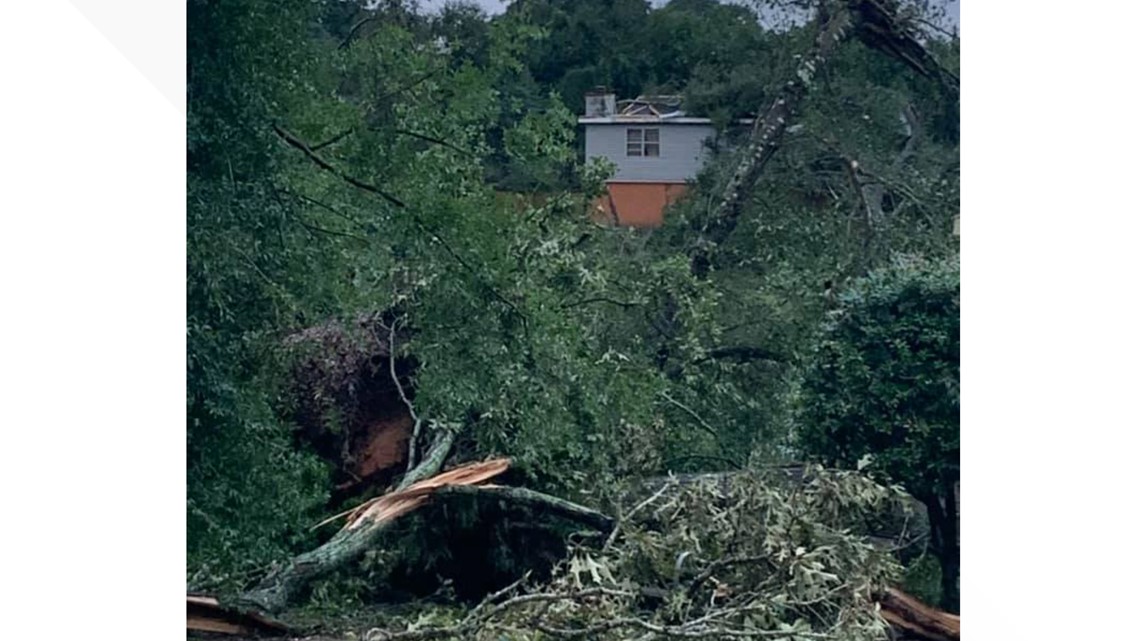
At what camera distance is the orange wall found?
17.9ft

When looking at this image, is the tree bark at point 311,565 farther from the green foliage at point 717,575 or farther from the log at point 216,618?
the green foliage at point 717,575

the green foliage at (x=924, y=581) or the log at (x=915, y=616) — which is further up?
the green foliage at (x=924, y=581)

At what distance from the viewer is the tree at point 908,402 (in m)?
5.46

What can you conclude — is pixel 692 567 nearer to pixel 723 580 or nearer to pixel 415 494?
pixel 723 580

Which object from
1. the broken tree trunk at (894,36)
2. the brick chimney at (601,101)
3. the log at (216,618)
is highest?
the broken tree trunk at (894,36)

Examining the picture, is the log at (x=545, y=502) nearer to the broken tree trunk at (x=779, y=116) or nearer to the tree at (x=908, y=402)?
the tree at (x=908, y=402)

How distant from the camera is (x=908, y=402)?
17.9ft

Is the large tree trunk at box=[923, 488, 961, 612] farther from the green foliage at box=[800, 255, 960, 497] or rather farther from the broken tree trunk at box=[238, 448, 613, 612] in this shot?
the broken tree trunk at box=[238, 448, 613, 612]

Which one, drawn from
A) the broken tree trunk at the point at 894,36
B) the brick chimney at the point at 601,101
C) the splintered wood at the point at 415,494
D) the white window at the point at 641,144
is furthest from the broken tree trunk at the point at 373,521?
the broken tree trunk at the point at 894,36

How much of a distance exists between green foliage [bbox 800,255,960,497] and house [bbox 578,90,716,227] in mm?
876

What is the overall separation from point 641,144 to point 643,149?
2 centimetres
